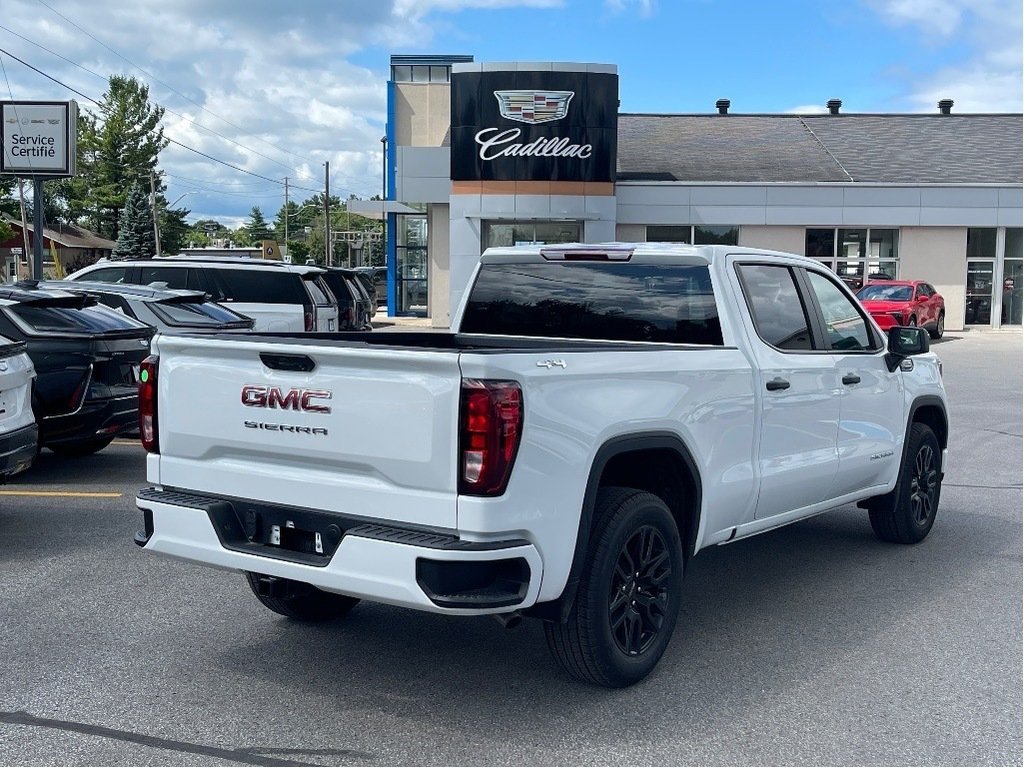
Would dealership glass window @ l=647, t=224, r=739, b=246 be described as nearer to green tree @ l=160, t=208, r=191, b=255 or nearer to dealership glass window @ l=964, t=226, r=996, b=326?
dealership glass window @ l=964, t=226, r=996, b=326

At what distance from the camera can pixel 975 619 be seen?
572 centimetres

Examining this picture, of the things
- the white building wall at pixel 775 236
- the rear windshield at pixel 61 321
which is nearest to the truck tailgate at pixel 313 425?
the rear windshield at pixel 61 321

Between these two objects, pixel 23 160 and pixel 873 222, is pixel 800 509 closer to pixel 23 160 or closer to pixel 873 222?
pixel 23 160

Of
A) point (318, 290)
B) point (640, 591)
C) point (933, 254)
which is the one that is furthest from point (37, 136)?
point (933, 254)

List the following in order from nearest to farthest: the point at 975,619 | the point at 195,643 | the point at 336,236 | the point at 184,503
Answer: the point at 184,503, the point at 195,643, the point at 975,619, the point at 336,236

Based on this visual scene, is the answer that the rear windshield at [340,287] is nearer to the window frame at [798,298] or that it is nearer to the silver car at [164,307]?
the silver car at [164,307]

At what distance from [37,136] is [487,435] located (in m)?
19.6

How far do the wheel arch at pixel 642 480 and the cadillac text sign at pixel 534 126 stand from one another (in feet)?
85.3

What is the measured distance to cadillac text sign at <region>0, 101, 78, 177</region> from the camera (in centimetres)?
2064

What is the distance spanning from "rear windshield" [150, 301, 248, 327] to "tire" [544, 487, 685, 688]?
29.2 ft

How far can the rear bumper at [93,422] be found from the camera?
9.09 metres

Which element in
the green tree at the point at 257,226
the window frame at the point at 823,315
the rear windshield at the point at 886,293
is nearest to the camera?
the window frame at the point at 823,315

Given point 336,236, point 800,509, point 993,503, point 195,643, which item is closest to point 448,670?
point 195,643

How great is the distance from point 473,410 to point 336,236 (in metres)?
98.1
